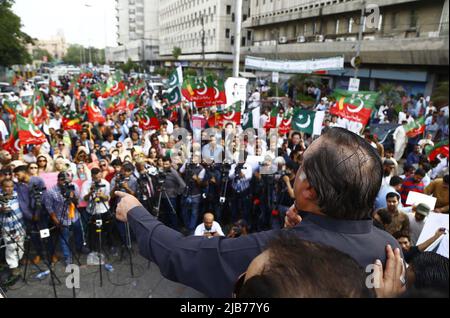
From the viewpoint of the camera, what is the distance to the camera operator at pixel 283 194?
4.93 meters

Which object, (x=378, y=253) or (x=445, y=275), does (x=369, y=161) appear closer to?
(x=378, y=253)

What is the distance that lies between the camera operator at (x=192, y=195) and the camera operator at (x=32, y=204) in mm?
2033

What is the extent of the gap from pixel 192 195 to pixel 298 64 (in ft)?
35.6

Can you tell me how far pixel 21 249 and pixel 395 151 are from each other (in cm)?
693

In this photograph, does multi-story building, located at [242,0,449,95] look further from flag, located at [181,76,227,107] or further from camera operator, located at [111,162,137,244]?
camera operator, located at [111,162,137,244]

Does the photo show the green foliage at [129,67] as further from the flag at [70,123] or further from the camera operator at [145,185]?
the camera operator at [145,185]

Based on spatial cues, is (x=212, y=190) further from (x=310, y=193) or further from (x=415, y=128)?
(x=415, y=128)

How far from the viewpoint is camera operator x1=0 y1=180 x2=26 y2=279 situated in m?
3.54

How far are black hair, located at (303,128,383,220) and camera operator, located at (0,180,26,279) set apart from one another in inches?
136

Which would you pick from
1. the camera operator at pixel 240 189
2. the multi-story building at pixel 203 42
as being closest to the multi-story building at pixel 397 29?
the camera operator at pixel 240 189

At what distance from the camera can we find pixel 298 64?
1429 centimetres

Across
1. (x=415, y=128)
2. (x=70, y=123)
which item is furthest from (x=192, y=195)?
(x=415, y=128)

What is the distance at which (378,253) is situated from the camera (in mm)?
1016
